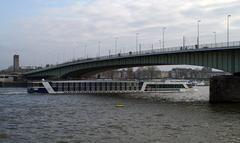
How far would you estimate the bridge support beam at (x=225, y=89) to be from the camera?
74088 millimetres

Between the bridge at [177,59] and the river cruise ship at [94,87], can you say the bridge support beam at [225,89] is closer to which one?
the bridge at [177,59]

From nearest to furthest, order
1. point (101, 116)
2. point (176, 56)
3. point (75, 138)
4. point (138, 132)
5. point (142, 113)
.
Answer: point (75, 138), point (138, 132), point (101, 116), point (142, 113), point (176, 56)

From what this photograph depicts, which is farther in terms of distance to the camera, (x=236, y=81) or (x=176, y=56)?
(x=176, y=56)

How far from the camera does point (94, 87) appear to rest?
10588 cm

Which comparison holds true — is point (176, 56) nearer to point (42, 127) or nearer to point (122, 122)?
point (122, 122)

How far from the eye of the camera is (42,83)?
334ft

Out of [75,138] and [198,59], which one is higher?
[198,59]

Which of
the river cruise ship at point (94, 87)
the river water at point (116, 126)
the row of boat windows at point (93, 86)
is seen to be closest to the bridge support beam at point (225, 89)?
the river water at point (116, 126)

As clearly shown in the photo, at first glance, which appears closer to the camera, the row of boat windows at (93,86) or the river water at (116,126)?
the river water at (116,126)

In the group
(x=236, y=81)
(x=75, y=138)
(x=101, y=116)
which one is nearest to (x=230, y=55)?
(x=236, y=81)

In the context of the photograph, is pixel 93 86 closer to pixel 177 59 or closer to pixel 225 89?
pixel 177 59

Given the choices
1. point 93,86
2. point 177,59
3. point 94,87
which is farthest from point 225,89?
point 93,86

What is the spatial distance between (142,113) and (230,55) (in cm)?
2311

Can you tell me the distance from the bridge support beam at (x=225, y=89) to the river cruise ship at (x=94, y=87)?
35.1m
